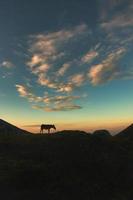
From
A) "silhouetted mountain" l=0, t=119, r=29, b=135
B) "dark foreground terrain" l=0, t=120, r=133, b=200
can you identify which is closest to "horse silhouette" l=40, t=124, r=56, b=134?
"silhouetted mountain" l=0, t=119, r=29, b=135

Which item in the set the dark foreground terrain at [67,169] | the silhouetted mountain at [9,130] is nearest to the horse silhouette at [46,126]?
the silhouetted mountain at [9,130]

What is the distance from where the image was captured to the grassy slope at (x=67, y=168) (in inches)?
981

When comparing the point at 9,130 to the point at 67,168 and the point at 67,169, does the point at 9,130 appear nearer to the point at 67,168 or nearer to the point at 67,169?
the point at 67,168

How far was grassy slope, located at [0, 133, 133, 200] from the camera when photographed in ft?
81.8

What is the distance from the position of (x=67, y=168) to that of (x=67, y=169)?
0.83ft

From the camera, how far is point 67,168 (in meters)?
29.3

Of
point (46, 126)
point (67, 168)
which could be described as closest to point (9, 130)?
point (46, 126)

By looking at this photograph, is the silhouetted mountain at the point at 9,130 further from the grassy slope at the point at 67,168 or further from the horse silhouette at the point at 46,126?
the grassy slope at the point at 67,168

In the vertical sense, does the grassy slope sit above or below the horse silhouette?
below

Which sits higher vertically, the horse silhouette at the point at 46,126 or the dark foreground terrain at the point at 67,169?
the horse silhouette at the point at 46,126

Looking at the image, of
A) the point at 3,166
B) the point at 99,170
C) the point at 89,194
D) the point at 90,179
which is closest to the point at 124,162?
the point at 99,170

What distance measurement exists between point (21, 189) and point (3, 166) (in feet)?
18.9

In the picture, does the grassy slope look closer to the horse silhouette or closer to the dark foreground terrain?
the dark foreground terrain

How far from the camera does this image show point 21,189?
82.0 feet
